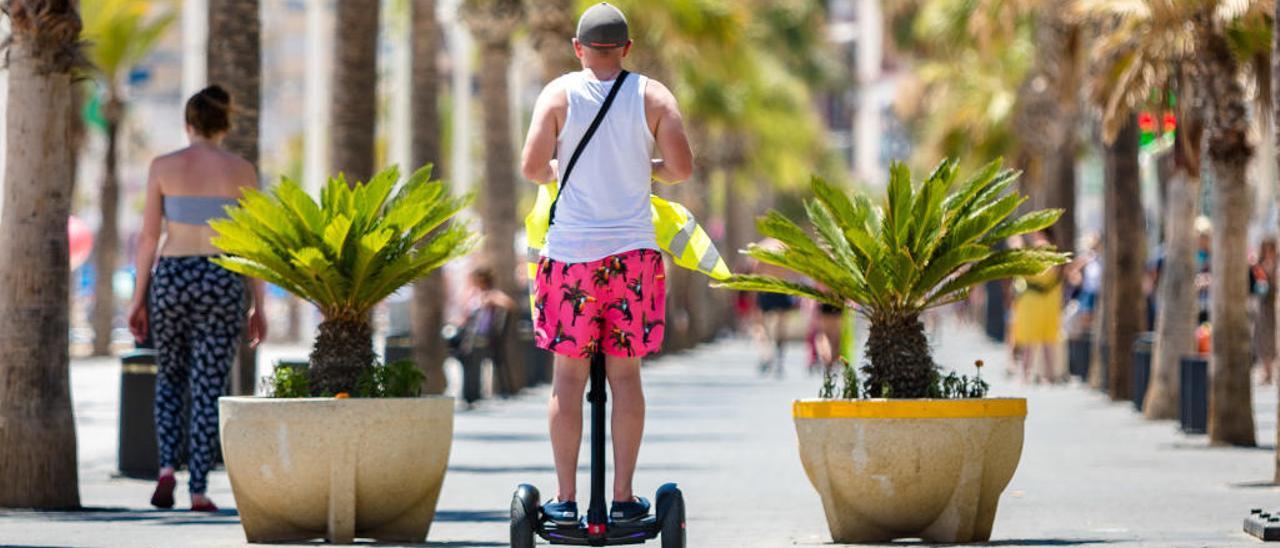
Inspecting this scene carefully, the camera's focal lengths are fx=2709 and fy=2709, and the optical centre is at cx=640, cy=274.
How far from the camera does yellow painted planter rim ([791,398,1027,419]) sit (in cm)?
953

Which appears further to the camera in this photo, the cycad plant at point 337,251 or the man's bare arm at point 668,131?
the cycad plant at point 337,251

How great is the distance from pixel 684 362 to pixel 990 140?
10.3 metres

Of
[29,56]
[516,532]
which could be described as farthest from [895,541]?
[29,56]

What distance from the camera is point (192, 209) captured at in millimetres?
11883

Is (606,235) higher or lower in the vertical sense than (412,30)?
lower

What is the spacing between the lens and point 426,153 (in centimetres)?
2498

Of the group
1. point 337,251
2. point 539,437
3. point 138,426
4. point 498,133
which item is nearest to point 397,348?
point 539,437

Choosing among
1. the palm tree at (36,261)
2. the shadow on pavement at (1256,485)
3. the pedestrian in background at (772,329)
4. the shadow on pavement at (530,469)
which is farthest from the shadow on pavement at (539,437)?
the pedestrian in background at (772,329)

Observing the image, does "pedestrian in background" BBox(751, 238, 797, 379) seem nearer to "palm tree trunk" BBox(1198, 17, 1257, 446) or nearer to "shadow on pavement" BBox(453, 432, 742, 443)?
"shadow on pavement" BBox(453, 432, 742, 443)

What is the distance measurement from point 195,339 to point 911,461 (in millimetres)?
3718

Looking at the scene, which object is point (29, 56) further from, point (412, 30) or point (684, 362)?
point (684, 362)

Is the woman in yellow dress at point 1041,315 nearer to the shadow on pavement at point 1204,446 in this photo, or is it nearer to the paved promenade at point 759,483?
the paved promenade at point 759,483

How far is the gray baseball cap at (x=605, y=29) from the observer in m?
8.63

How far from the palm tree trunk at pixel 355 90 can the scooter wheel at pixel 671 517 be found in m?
12.2
